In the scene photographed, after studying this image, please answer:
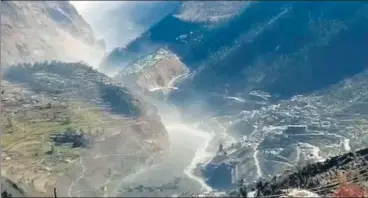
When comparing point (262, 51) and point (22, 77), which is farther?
point (262, 51)

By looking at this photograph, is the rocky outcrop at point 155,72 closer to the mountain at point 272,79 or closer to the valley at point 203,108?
the valley at point 203,108

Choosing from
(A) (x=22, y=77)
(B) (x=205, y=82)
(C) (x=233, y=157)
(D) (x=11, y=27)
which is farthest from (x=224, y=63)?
(D) (x=11, y=27)

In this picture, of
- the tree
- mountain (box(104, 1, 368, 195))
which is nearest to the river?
mountain (box(104, 1, 368, 195))

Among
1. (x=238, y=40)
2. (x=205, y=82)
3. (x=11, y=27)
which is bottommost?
(x=205, y=82)

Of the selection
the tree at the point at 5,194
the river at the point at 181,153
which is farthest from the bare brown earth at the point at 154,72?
the tree at the point at 5,194

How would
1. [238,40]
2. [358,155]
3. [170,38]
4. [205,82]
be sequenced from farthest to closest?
[170,38], [238,40], [205,82], [358,155]

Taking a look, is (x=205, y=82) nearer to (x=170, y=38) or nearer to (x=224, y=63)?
(x=224, y=63)
